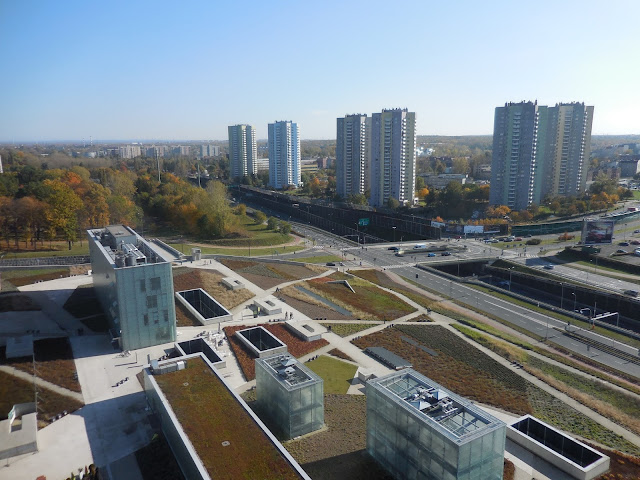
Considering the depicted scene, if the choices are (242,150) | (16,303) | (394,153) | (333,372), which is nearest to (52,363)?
(16,303)

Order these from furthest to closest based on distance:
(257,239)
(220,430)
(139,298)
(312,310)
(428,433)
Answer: (257,239) < (312,310) < (139,298) < (220,430) < (428,433)

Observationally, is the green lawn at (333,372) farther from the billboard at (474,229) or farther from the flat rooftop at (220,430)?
the billboard at (474,229)

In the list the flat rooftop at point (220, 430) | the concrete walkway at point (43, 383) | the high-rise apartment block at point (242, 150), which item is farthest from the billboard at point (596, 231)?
the high-rise apartment block at point (242, 150)

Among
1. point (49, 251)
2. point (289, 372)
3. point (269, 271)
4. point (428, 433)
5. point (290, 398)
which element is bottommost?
point (269, 271)

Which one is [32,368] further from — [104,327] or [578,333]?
[578,333]

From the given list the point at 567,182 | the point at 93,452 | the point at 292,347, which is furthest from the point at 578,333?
the point at 567,182

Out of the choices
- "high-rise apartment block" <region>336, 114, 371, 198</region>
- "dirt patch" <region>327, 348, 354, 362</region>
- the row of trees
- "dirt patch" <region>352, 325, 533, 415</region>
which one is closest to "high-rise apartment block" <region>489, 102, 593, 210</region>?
"high-rise apartment block" <region>336, 114, 371, 198</region>

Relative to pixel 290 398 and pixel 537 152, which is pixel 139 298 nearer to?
pixel 290 398

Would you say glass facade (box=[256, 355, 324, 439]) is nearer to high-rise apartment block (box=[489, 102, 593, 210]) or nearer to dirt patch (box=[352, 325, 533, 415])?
dirt patch (box=[352, 325, 533, 415])
